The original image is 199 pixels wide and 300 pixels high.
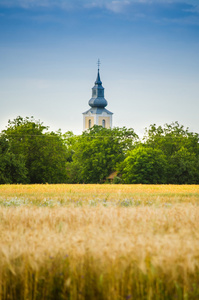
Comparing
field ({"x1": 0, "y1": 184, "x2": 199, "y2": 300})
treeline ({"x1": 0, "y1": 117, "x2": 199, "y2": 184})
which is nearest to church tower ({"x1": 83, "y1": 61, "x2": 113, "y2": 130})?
treeline ({"x1": 0, "y1": 117, "x2": 199, "y2": 184})

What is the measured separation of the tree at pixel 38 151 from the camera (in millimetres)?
65875

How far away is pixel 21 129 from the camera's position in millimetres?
68562

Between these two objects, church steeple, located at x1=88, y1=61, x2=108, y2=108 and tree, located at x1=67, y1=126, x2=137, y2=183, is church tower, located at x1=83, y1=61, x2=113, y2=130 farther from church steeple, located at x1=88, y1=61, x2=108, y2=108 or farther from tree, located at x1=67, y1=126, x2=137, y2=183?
tree, located at x1=67, y1=126, x2=137, y2=183

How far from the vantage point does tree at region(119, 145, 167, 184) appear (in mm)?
68812

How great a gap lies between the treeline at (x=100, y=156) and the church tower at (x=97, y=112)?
197 ft

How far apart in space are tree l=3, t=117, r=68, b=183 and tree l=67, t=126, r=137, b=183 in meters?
8.06

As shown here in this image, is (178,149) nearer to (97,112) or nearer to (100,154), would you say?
(100,154)

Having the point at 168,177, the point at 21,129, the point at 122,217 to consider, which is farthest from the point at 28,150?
the point at 122,217

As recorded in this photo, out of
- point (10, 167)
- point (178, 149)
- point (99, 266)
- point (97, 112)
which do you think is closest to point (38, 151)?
point (10, 167)

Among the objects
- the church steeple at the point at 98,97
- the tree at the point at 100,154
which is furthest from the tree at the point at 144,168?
the church steeple at the point at 98,97

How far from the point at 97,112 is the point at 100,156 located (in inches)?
2931

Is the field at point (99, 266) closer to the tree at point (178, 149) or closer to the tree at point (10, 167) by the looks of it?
the tree at point (10, 167)

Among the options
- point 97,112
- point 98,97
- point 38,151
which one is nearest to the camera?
point 38,151

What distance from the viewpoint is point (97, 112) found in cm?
15025
